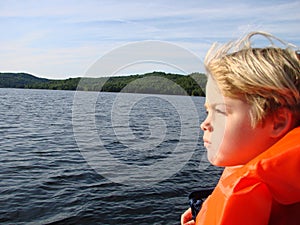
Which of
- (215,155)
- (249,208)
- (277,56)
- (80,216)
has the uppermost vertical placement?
(277,56)

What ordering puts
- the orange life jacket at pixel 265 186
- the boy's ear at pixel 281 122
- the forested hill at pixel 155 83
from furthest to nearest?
the forested hill at pixel 155 83 → the boy's ear at pixel 281 122 → the orange life jacket at pixel 265 186

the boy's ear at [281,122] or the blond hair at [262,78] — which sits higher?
the blond hair at [262,78]

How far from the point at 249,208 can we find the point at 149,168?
1068cm

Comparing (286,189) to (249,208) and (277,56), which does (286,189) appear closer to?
(249,208)

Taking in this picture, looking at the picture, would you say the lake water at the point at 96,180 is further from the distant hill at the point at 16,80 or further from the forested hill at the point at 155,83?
the distant hill at the point at 16,80

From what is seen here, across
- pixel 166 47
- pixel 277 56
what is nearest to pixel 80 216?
pixel 166 47

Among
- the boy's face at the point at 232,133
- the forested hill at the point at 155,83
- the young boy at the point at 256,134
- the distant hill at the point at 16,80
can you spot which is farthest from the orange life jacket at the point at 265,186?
the distant hill at the point at 16,80

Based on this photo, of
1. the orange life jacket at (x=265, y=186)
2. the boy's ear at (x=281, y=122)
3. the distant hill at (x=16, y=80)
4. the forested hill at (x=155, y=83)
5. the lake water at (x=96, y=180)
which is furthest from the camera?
the distant hill at (x=16, y=80)

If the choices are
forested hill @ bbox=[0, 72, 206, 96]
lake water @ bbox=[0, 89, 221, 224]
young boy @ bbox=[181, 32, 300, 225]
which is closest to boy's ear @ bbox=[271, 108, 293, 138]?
young boy @ bbox=[181, 32, 300, 225]

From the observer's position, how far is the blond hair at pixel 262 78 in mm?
1781

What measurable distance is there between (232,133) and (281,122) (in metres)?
0.26

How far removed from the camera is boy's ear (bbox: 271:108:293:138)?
1.83 meters

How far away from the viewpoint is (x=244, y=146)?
74.6 inches

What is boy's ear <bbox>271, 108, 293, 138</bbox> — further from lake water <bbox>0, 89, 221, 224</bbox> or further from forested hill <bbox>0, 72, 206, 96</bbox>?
lake water <bbox>0, 89, 221, 224</bbox>
